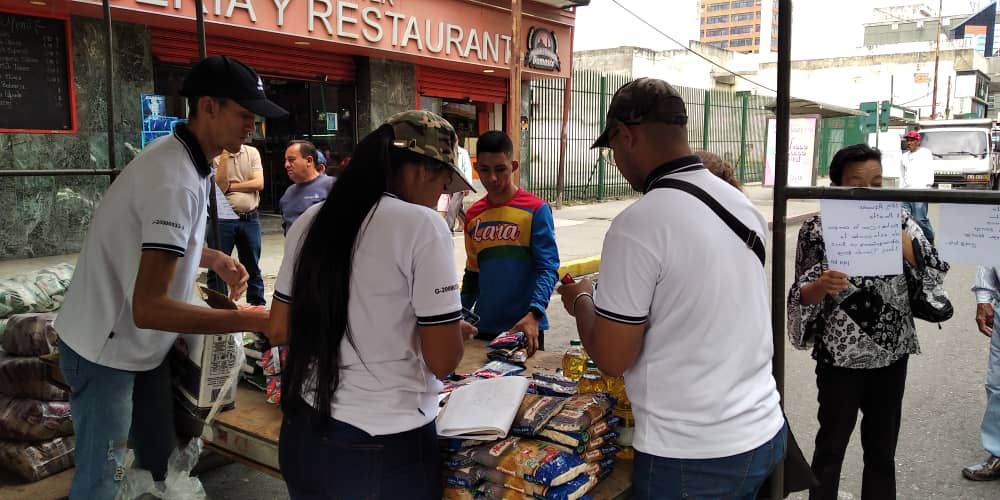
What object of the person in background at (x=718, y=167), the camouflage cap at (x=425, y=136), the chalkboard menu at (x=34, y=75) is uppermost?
the chalkboard menu at (x=34, y=75)

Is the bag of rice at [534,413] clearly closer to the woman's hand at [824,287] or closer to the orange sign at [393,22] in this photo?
the woman's hand at [824,287]

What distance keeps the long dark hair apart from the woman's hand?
1.83 meters

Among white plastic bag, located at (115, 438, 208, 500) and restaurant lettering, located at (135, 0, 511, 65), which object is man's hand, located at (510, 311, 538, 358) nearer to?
white plastic bag, located at (115, 438, 208, 500)

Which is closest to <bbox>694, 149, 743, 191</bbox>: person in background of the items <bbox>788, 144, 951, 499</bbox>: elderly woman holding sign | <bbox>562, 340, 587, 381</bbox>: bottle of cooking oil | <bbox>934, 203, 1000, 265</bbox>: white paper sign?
<bbox>788, 144, 951, 499</bbox>: elderly woman holding sign

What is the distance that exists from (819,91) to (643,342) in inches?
1588

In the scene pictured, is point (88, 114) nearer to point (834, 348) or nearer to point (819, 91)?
point (834, 348)

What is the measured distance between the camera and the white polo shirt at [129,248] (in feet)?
6.97

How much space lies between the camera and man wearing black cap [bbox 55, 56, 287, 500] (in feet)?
6.78

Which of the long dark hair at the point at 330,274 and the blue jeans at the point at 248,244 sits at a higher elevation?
the long dark hair at the point at 330,274

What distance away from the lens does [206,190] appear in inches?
92.1

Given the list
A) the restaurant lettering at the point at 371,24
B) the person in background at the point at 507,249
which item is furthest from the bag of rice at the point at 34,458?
the restaurant lettering at the point at 371,24

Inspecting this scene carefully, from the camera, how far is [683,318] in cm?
162

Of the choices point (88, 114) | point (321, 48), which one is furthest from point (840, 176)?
point (321, 48)

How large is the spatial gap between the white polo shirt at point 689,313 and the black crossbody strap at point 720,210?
0.05 feet
